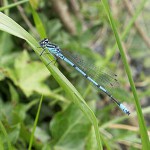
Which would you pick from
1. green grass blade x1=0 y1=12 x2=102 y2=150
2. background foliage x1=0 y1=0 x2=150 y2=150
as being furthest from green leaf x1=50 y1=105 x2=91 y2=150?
green grass blade x1=0 y1=12 x2=102 y2=150

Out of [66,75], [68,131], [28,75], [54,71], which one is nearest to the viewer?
[54,71]

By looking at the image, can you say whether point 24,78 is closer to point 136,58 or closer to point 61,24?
point 61,24

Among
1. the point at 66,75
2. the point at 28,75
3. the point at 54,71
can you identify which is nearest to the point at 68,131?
the point at 28,75

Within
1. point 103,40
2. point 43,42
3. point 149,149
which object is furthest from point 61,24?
point 149,149

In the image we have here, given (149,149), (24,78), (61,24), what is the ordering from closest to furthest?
1. (149,149)
2. (24,78)
3. (61,24)

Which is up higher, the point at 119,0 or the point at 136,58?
the point at 119,0

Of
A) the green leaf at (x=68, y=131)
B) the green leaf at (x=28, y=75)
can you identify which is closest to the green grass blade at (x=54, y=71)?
the green leaf at (x=68, y=131)

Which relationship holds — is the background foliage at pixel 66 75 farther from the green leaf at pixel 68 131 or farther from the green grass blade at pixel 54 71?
the green grass blade at pixel 54 71

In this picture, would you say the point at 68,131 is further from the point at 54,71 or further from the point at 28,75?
the point at 54,71
